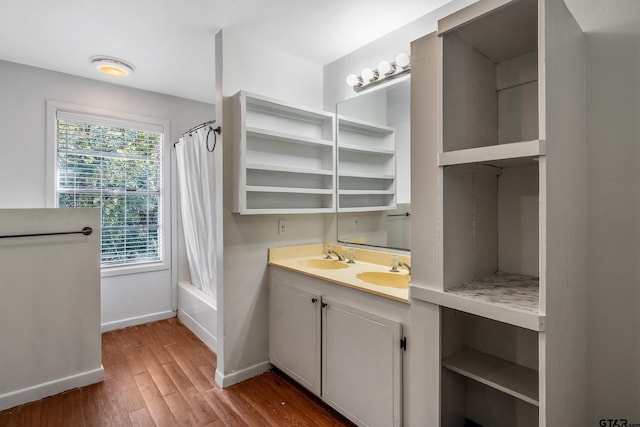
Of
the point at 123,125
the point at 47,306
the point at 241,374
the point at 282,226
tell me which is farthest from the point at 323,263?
the point at 123,125

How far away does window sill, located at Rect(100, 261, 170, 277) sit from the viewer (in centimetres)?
320

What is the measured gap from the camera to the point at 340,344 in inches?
73.3

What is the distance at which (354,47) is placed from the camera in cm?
247

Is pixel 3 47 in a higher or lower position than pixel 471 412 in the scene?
higher

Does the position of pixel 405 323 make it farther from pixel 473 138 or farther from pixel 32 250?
pixel 32 250

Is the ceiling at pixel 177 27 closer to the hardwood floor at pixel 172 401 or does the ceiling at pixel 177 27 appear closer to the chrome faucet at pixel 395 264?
the chrome faucet at pixel 395 264

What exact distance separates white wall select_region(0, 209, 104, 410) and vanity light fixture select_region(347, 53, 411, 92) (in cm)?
213

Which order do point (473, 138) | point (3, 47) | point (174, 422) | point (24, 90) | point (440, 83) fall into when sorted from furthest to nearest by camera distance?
point (24, 90)
point (3, 47)
point (174, 422)
point (473, 138)
point (440, 83)

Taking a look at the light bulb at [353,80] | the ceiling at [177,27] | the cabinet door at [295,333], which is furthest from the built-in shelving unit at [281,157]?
the cabinet door at [295,333]

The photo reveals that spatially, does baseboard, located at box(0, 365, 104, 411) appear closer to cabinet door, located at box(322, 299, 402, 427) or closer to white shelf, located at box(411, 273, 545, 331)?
cabinet door, located at box(322, 299, 402, 427)

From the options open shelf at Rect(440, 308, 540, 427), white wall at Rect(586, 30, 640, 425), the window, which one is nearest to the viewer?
white wall at Rect(586, 30, 640, 425)

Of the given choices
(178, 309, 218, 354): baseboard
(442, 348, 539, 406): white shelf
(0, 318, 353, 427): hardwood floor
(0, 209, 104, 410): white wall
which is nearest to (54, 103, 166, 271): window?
(178, 309, 218, 354): baseboard

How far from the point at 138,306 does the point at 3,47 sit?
97.4 inches

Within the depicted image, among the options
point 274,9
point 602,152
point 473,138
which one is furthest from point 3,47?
point 602,152
